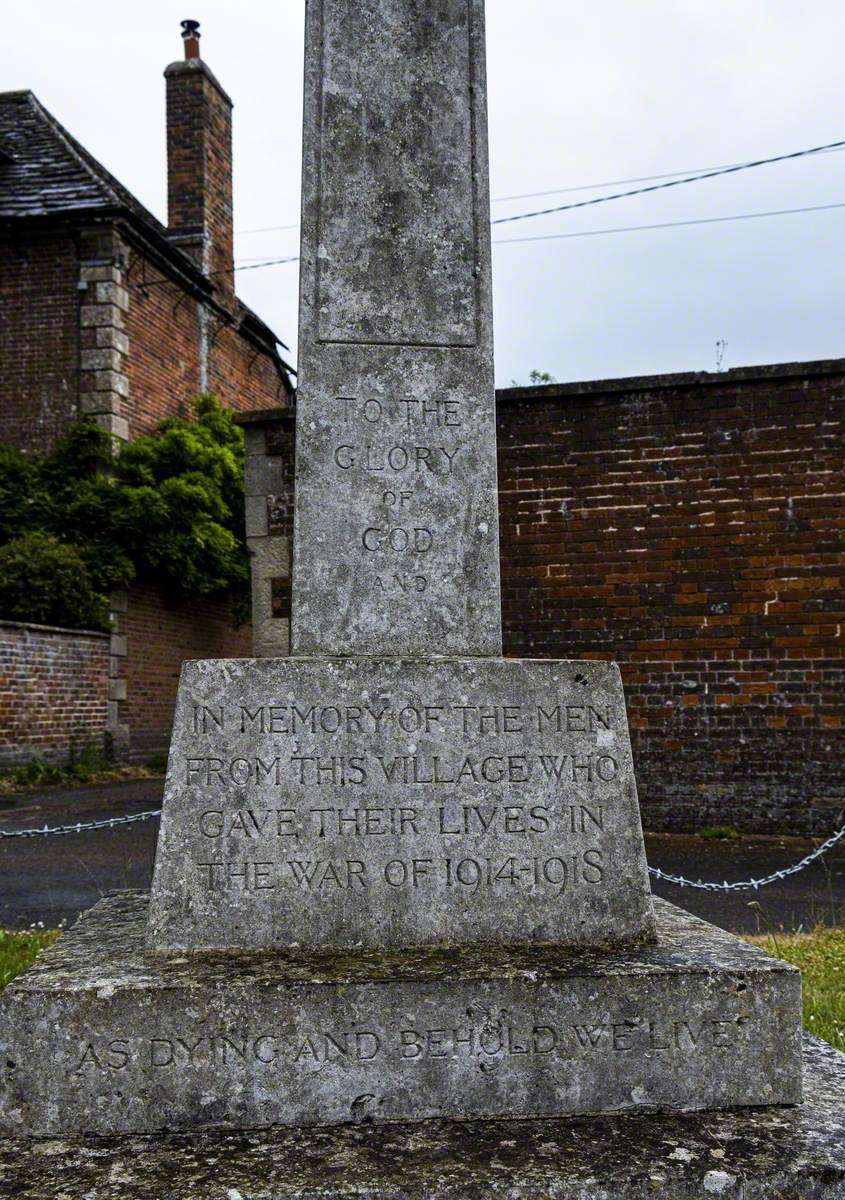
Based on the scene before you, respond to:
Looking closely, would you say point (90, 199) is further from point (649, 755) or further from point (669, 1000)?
point (669, 1000)

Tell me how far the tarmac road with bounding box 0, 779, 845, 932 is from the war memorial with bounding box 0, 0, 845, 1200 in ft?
10.7

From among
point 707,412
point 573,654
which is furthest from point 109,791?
point 707,412

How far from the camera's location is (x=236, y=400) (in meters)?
20.8

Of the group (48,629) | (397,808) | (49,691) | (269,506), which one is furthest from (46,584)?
(397,808)

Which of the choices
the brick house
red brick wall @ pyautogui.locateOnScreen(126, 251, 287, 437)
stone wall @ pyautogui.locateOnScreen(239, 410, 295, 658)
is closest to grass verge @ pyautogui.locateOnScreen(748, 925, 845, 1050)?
stone wall @ pyautogui.locateOnScreen(239, 410, 295, 658)

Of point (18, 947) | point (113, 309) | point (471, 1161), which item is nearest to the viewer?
point (471, 1161)

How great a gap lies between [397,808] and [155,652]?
48.0 feet

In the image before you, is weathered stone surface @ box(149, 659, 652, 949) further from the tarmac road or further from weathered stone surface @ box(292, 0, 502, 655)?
the tarmac road

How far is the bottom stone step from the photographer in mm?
2221

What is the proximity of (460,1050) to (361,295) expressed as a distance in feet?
5.92

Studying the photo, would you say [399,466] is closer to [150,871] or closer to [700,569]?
[150,871]

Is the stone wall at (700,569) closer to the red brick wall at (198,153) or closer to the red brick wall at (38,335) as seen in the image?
the red brick wall at (38,335)

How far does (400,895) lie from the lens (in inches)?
98.8

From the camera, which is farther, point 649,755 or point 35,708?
point 35,708
